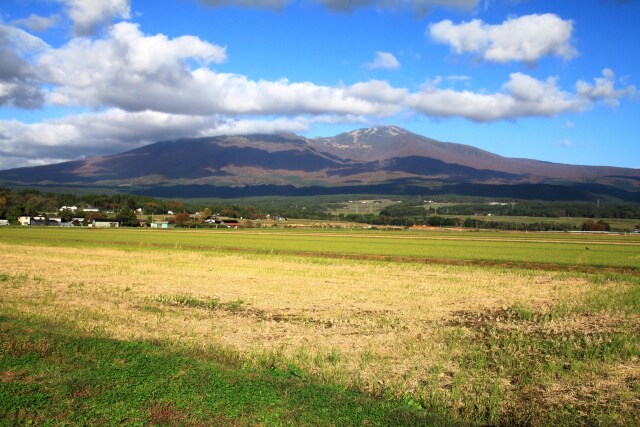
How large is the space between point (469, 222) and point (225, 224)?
72411 millimetres

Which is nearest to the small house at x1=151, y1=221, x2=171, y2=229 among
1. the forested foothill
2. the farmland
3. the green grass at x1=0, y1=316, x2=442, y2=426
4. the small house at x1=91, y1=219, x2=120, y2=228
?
the forested foothill

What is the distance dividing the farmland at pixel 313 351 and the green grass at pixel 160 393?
0.04 metres

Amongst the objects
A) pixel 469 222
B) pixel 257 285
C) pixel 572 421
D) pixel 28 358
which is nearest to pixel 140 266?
pixel 257 285

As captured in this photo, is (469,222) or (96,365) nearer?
(96,365)

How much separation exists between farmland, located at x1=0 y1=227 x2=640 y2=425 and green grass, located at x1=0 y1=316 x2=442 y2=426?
0.04m

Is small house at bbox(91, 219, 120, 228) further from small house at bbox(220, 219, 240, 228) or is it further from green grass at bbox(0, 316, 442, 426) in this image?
green grass at bbox(0, 316, 442, 426)

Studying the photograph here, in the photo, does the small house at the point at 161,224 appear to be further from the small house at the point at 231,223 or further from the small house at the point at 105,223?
the small house at the point at 231,223

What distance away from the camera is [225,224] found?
142 metres

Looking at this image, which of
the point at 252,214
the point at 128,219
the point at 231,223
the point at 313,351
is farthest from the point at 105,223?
the point at 313,351

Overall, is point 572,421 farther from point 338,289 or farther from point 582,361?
point 338,289

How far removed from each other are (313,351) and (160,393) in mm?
4900

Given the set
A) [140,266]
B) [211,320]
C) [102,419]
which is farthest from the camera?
[140,266]

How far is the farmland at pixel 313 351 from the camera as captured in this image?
30.2 feet

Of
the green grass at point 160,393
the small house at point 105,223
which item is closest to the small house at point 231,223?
the small house at point 105,223
